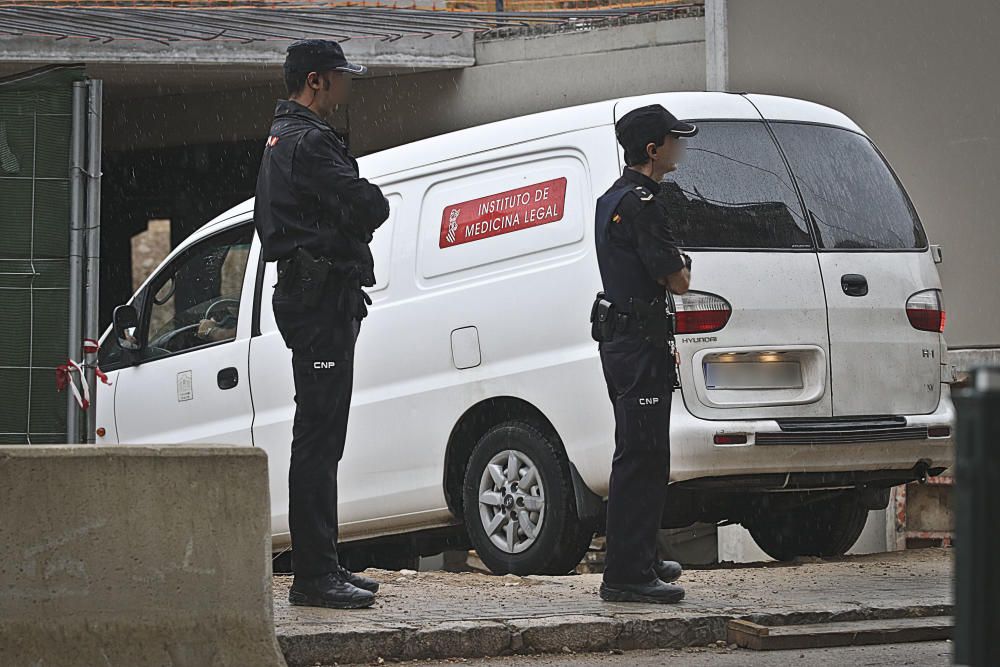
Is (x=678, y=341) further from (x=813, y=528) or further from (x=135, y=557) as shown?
(x=135, y=557)

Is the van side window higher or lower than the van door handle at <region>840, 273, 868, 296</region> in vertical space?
higher

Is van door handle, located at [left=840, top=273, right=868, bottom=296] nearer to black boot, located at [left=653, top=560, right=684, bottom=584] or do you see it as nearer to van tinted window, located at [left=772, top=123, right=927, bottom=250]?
van tinted window, located at [left=772, top=123, right=927, bottom=250]

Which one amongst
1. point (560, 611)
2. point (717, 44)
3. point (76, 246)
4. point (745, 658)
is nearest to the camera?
point (745, 658)

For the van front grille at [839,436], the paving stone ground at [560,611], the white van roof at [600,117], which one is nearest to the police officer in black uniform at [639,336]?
the paving stone ground at [560,611]

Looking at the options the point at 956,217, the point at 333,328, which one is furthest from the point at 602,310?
the point at 956,217

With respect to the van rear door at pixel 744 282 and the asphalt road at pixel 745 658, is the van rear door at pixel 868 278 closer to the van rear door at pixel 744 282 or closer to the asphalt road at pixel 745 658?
the van rear door at pixel 744 282

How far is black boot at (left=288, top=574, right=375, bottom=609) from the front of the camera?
567cm

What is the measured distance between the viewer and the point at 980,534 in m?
2.39

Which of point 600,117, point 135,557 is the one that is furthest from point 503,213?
point 135,557

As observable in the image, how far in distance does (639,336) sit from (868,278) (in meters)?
1.59

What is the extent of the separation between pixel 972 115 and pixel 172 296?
213 inches

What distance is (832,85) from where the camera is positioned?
11.2 metres

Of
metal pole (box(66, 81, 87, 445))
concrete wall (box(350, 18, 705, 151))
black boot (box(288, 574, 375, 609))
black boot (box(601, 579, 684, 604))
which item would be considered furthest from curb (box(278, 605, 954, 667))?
Answer: concrete wall (box(350, 18, 705, 151))

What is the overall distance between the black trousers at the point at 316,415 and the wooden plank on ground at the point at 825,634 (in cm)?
144
